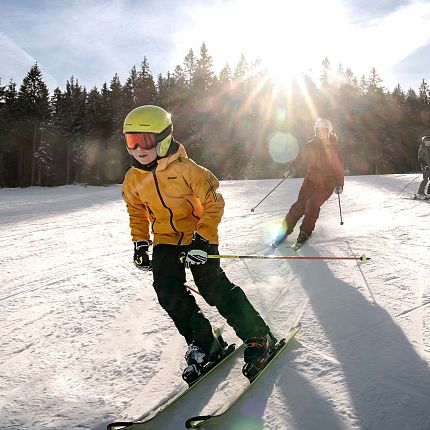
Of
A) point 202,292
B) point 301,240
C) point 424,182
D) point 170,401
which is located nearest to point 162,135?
point 202,292

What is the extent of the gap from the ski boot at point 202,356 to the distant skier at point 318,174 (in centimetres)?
384

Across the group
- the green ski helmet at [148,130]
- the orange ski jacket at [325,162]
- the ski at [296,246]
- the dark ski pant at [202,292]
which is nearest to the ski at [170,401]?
the dark ski pant at [202,292]

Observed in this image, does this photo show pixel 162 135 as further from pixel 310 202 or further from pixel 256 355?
pixel 310 202

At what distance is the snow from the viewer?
7.98 feet

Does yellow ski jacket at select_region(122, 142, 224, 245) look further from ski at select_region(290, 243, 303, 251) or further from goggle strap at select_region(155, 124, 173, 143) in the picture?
ski at select_region(290, 243, 303, 251)

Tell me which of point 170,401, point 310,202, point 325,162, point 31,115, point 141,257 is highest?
point 31,115

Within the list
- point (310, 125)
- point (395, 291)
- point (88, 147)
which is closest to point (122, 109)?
point (88, 147)

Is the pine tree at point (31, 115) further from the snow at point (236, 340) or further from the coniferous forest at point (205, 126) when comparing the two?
the snow at point (236, 340)

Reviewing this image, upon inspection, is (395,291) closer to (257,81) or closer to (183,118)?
(183,118)

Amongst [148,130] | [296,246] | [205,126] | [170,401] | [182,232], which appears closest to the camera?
[170,401]

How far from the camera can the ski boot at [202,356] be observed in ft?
9.15

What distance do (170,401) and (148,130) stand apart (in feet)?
5.75

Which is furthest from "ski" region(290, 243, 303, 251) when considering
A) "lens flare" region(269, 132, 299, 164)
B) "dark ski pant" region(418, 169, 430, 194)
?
"lens flare" region(269, 132, 299, 164)

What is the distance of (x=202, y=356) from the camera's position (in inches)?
114
